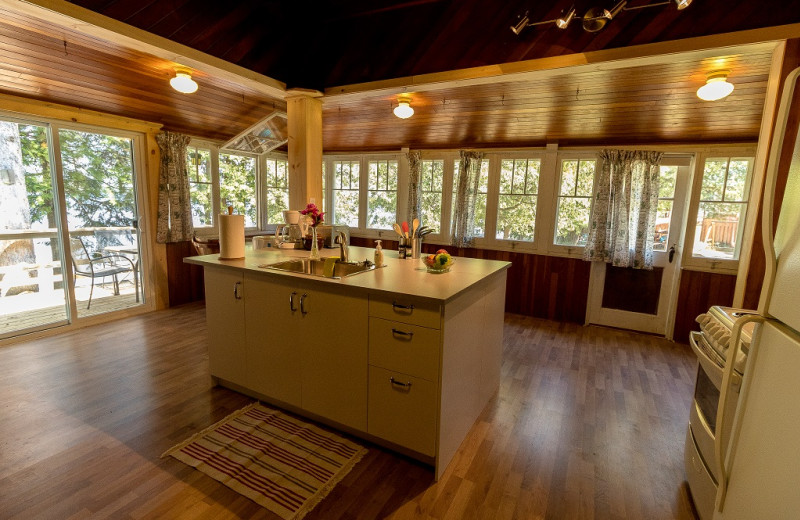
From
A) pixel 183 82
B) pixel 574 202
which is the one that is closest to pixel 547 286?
pixel 574 202

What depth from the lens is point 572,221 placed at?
4430mm

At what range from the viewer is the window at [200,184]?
4621mm

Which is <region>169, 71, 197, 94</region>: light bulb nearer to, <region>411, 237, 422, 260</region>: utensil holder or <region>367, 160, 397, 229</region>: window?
<region>411, 237, 422, 260</region>: utensil holder

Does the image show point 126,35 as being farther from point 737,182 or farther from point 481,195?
point 737,182

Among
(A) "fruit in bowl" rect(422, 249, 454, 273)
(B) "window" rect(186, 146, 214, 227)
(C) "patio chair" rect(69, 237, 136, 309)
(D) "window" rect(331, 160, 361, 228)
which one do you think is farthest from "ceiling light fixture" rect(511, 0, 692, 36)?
(C) "patio chair" rect(69, 237, 136, 309)

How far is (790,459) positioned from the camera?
2.39ft

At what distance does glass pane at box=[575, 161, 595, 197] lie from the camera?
427 centimetres

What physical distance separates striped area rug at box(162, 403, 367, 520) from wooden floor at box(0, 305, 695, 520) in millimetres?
57

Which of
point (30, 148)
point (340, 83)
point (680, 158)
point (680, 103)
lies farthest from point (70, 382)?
point (680, 158)

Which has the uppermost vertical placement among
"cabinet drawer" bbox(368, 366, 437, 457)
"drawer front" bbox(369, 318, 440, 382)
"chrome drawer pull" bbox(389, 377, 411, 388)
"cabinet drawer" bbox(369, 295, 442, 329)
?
"cabinet drawer" bbox(369, 295, 442, 329)

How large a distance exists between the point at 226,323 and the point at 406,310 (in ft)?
4.52

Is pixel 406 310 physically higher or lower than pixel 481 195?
lower

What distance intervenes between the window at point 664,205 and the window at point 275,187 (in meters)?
4.62

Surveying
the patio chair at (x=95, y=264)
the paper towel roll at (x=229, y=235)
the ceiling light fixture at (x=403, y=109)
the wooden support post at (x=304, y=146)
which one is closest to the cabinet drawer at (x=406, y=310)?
the paper towel roll at (x=229, y=235)
